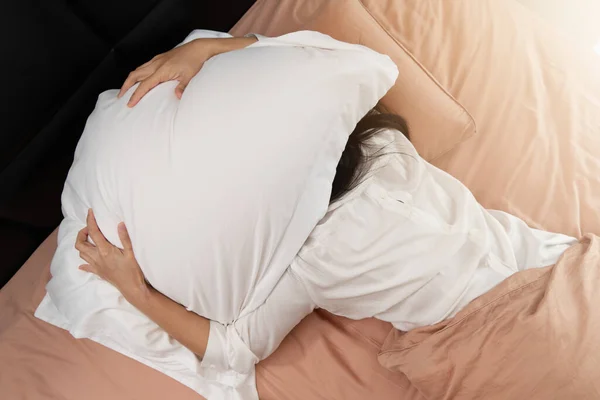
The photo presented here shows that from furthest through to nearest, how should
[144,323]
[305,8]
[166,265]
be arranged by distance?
[305,8], [144,323], [166,265]

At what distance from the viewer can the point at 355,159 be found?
33.0 inches

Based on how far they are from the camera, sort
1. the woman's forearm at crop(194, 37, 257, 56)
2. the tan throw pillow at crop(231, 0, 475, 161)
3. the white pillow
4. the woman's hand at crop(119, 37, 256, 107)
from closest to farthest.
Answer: the white pillow → the woman's hand at crop(119, 37, 256, 107) → the woman's forearm at crop(194, 37, 257, 56) → the tan throw pillow at crop(231, 0, 475, 161)

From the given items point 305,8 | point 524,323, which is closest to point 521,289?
point 524,323

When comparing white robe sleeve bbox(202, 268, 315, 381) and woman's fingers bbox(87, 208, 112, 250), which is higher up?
woman's fingers bbox(87, 208, 112, 250)

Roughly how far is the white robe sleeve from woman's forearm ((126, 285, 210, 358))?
0.02 m

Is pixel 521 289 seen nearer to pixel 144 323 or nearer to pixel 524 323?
pixel 524 323

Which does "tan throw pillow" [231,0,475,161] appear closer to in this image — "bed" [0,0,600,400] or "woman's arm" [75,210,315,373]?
"bed" [0,0,600,400]

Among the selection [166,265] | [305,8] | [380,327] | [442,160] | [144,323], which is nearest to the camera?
[166,265]

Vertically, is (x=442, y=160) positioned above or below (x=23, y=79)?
below

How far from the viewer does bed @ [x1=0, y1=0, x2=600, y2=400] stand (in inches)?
37.7

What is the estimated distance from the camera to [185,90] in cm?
75

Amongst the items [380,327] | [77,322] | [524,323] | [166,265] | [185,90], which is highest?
[185,90]

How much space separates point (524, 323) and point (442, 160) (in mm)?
465

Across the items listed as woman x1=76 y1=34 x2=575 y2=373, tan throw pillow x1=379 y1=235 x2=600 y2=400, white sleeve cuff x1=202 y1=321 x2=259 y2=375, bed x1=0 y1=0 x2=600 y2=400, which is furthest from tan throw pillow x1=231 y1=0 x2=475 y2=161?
white sleeve cuff x1=202 y1=321 x2=259 y2=375
